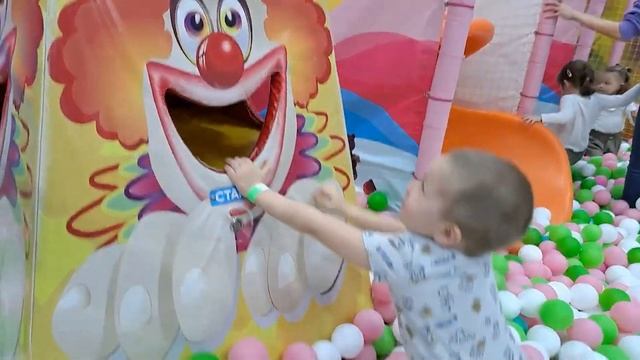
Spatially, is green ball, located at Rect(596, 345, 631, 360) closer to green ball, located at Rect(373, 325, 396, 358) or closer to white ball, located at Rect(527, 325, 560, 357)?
white ball, located at Rect(527, 325, 560, 357)

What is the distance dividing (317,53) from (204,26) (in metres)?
0.26

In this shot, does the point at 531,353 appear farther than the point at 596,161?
No

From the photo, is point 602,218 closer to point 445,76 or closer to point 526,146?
point 526,146

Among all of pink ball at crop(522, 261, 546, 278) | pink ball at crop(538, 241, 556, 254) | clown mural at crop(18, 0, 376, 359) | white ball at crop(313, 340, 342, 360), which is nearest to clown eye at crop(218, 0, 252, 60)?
clown mural at crop(18, 0, 376, 359)

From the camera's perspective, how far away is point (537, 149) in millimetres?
2312

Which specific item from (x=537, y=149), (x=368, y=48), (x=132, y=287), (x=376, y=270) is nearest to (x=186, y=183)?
(x=132, y=287)

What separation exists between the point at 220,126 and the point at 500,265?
0.75 m

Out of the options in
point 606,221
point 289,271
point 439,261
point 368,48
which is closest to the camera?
point 439,261

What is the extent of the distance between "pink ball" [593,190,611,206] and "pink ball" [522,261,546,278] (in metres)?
0.84

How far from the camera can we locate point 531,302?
1455 millimetres

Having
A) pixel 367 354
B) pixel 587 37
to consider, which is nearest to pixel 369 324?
pixel 367 354

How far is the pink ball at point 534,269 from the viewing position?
5.54ft

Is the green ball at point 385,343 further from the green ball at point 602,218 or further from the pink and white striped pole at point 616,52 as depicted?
the pink and white striped pole at point 616,52

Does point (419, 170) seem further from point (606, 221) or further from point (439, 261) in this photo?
point (439, 261)
